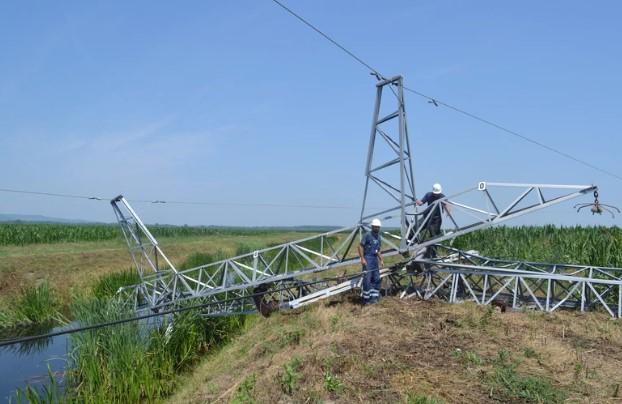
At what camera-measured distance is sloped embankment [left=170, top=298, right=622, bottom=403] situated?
24.1 ft

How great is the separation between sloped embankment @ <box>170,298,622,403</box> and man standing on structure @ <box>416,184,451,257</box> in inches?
89.8

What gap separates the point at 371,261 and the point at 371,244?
45 cm

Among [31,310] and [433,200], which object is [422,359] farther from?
[31,310]

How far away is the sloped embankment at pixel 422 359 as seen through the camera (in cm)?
734

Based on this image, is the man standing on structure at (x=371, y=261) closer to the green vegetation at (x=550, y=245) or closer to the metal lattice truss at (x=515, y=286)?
the metal lattice truss at (x=515, y=286)

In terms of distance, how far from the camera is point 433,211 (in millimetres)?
13695

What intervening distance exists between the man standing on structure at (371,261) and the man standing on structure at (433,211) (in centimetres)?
156

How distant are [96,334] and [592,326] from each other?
11328mm

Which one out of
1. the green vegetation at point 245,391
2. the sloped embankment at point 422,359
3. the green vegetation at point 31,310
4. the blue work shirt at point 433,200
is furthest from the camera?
the green vegetation at point 31,310

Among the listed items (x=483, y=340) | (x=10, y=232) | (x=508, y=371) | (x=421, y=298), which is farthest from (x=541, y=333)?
(x=10, y=232)

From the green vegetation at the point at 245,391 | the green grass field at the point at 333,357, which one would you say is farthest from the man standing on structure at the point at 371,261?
the green vegetation at the point at 245,391

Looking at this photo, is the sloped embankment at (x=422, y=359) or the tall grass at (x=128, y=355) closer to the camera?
the sloped embankment at (x=422, y=359)

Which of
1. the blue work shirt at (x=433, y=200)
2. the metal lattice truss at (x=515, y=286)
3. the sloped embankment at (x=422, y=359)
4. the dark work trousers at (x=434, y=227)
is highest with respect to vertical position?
the blue work shirt at (x=433, y=200)

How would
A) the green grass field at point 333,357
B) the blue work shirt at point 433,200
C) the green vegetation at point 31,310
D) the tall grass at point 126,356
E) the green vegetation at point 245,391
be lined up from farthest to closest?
the green vegetation at point 31,310 → the blue work shirt at point 433,200 → the tall grass at point 126,356 → the green vegetation at point 245,391 → the green grass field at point 333,357
